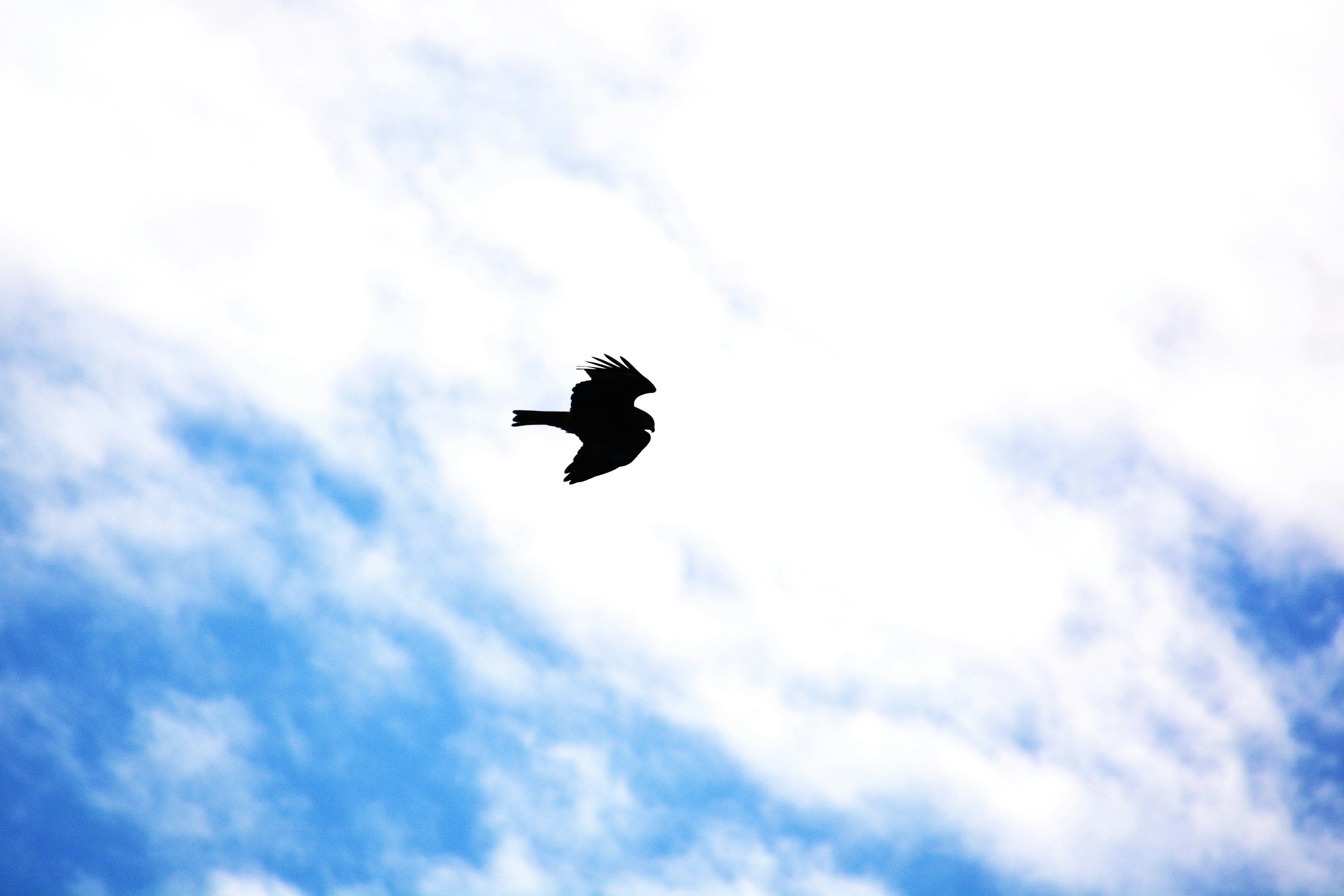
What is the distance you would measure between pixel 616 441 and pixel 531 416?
202 cm

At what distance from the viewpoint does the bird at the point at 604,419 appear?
25.1m

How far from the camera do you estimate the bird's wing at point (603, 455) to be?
26.1m

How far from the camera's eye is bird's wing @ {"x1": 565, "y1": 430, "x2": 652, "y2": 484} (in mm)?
26062

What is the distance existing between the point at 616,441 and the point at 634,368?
1992 mm

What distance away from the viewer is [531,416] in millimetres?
25406

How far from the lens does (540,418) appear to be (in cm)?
2542

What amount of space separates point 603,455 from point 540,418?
173 cm

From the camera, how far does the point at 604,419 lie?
25.8 meters

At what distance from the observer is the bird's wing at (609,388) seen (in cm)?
2500

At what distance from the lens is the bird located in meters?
25.1

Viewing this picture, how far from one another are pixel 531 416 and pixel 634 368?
2551 millimetres

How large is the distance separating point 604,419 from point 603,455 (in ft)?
2.92

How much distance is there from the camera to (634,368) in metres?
24.9

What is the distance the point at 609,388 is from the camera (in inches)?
995
